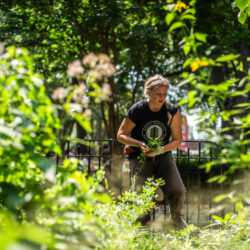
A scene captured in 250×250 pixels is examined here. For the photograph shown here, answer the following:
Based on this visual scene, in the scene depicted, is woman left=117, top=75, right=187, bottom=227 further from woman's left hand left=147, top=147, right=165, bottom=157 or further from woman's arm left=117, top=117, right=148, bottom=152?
woman's left hand left=147, top=147, right=165, bottom=157

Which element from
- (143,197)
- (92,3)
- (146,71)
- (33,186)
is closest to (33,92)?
(33,186)

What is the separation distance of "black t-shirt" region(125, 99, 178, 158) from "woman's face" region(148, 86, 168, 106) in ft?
0.42

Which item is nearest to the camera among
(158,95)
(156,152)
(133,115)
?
(156,152)

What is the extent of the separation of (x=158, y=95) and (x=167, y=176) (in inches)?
34.5

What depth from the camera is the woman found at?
3637 mm

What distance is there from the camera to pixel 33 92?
1306mm

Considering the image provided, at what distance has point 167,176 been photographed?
368 centimetres

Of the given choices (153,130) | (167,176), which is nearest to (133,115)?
(153,130)

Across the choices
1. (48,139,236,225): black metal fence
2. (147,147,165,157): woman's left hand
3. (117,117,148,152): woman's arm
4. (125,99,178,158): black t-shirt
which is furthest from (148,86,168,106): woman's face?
(48,139,236,225): black metal fence

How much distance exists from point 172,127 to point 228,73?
10.1 metres

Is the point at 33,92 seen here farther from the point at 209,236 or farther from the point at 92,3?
the point at 92,3

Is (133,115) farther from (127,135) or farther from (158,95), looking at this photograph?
(158,95)

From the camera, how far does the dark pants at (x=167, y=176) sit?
3637 mm

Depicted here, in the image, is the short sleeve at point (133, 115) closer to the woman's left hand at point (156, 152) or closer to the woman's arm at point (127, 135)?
the woman's arm at point (127, 135)
